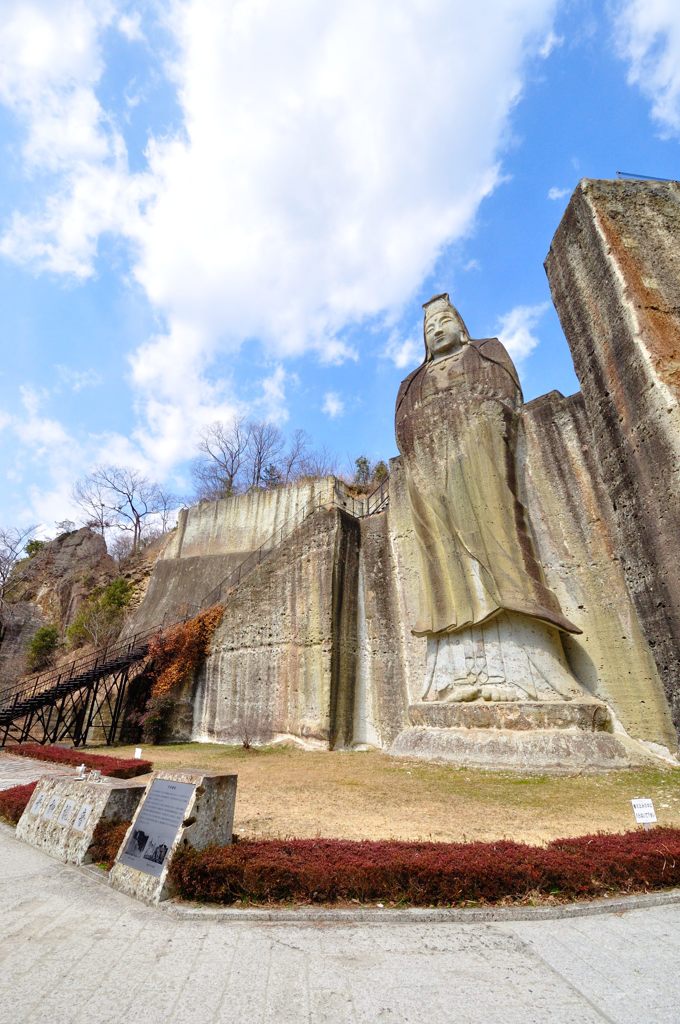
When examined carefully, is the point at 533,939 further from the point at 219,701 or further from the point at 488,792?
the point at 219,701

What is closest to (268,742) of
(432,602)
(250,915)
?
(432,602)

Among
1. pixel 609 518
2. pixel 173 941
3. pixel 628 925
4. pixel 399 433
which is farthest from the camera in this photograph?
pixel 399 433

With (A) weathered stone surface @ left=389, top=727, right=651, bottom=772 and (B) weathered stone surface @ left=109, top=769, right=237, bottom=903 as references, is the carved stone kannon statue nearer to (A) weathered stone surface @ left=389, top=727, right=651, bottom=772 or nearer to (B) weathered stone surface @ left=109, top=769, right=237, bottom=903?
(A) weathered stone surface @ left=389, top=727, right=651, bottom=772

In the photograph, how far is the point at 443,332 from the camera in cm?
1235

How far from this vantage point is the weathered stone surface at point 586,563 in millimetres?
8789

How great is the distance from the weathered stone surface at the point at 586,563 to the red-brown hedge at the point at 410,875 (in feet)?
20.7

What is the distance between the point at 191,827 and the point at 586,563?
8760mm

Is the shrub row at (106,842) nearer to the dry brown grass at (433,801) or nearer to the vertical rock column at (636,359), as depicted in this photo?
the dry brown grass at (433,801)

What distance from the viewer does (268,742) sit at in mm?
12594

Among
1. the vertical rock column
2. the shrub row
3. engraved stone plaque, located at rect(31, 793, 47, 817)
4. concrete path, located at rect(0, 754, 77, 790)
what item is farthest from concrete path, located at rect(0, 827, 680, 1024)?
the vertical rock column

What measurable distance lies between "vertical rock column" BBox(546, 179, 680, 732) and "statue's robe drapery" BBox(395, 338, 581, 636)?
64.4 inches

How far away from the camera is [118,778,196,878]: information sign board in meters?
3.18

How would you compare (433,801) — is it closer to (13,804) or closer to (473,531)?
(13,804)

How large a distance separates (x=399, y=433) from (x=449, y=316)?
10.2 ft
